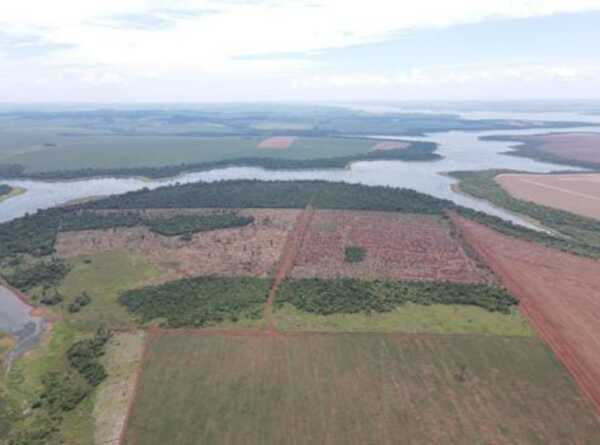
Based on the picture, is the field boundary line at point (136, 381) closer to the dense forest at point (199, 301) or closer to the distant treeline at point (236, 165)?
the dense forest at point (199, 301)

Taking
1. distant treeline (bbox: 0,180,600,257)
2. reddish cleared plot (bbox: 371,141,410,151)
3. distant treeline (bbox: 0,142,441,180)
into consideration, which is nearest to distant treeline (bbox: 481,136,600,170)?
distant treeline (bbox: 0,142,441,180)

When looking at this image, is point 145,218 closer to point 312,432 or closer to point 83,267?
point 83,267

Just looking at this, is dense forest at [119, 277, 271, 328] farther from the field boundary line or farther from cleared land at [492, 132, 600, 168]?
cleared land at [492, 132, 600, 168]

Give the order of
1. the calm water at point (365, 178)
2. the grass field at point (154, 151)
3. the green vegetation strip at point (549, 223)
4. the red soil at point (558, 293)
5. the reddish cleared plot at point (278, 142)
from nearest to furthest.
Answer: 1. the red soil at point (558, 293)
2. the green vegetation strip at point (549, 223)
3. the calm water at point (365, 178)
4. the grass field at point (154, 151)
5. the reddish cleared plot at point (278, 142)

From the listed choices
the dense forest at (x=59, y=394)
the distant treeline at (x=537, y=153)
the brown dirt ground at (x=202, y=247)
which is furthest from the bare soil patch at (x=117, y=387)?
the distant treeline at (x=537, y=153)

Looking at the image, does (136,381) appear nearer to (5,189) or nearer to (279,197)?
(279,197)

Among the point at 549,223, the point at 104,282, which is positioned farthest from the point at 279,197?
the point at 549,223

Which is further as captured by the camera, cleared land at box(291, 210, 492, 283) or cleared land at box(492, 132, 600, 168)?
cleared land at box(492, 132, 600, 168)
